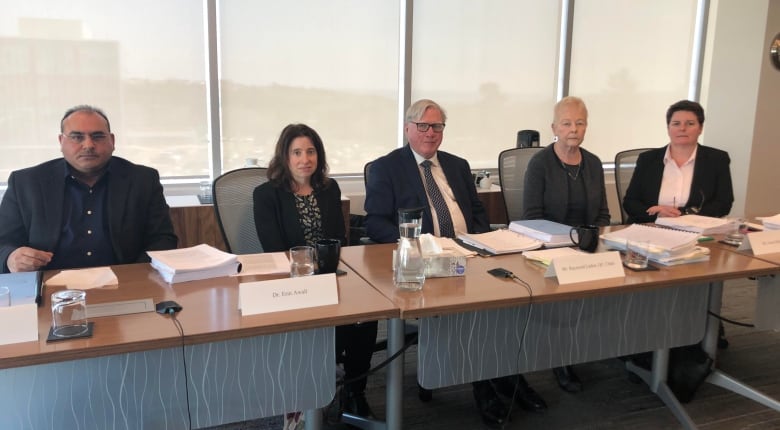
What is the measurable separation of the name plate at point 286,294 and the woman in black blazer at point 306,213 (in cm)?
63

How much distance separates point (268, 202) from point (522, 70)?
3243 mm

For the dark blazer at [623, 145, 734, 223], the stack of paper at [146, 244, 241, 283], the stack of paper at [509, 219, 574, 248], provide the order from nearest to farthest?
1. the stack of paper at [146, 244, 241, 283]
2. the stack of paper at [509, 219, 574, 248]
3. the dark blazer at [623, 145, 734, 223]

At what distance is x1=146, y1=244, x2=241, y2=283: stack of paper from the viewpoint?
1671 millimetres

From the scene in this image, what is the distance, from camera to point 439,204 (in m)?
2.51

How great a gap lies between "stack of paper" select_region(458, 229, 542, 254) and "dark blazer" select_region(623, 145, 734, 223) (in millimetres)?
1067

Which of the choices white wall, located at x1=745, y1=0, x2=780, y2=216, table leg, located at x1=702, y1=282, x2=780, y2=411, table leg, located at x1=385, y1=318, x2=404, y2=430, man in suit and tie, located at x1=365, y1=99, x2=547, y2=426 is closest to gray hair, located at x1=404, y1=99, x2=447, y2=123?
man in suit and tie, located at x1=365, y1=99, x2=547, y2=426

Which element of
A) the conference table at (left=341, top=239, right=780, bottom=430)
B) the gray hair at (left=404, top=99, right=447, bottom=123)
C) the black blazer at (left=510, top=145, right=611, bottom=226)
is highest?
the gray hair at (left=404, top=99, right=447, bottom=123)

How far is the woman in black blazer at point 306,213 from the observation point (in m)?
2.14

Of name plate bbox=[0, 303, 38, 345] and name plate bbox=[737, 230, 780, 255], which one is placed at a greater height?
name plate bbox=[737, 230, 780, 255]

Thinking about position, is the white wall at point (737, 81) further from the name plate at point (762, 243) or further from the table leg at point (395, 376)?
the table leg at point (395, 376)

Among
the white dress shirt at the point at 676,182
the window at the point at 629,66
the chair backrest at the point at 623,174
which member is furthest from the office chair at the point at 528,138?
the white dress shirt at the point at 676,182

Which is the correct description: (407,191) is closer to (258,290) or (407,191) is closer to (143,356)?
(258,290)

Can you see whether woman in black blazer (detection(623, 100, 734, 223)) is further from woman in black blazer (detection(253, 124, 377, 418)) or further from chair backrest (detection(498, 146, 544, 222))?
woman in black blazer (detection(253, 124, 377, 418))

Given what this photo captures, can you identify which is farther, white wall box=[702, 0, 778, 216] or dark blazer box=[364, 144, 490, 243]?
white wall box=[702, 0, 778, 216]
